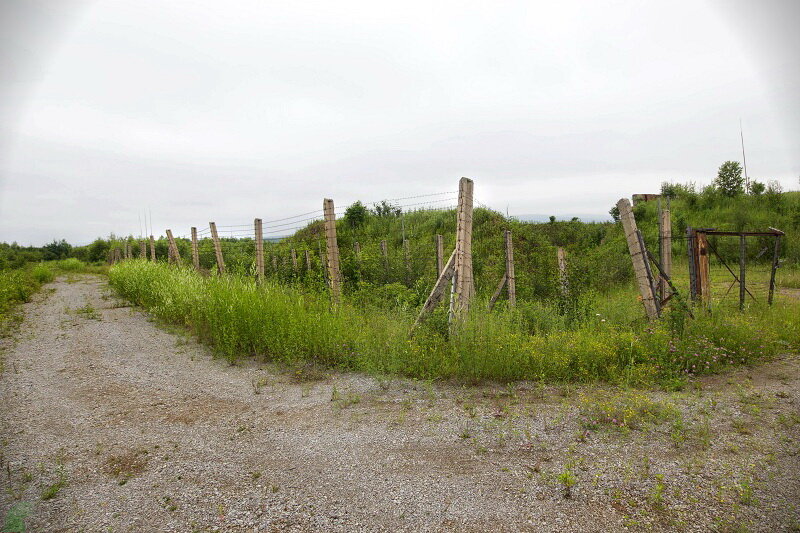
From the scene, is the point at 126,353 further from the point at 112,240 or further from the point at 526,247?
the point at 112,240

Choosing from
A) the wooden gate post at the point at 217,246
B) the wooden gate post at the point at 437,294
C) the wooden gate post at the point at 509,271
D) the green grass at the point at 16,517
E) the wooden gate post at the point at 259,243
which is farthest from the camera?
the wooden gate post at the point at 217,246

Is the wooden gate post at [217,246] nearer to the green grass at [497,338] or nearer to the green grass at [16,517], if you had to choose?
the green grass at [497,338]

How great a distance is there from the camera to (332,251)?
770 cm

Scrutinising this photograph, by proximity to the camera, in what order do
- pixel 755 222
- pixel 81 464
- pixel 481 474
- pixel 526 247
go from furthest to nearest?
1. pixel 755 222
2. pixel 526 247
3. pixel 81 464
4. pixel 481 474

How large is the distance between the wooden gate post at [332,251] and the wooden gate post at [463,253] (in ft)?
7.66

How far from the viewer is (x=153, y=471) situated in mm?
3479

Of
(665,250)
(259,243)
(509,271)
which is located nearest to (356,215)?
(259,243)

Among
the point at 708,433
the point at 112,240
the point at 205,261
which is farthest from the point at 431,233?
the point at 112,240

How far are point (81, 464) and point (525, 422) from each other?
406cm

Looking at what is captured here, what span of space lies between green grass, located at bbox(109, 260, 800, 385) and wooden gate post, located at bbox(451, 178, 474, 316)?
0.25 meters

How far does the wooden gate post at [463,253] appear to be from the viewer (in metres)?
6.36

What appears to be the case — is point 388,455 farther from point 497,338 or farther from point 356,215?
point 356,215

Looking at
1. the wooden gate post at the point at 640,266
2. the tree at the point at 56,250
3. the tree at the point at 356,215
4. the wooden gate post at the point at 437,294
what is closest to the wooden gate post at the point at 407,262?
the wooden gate post at the point at 437,294

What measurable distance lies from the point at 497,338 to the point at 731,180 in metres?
23.1
